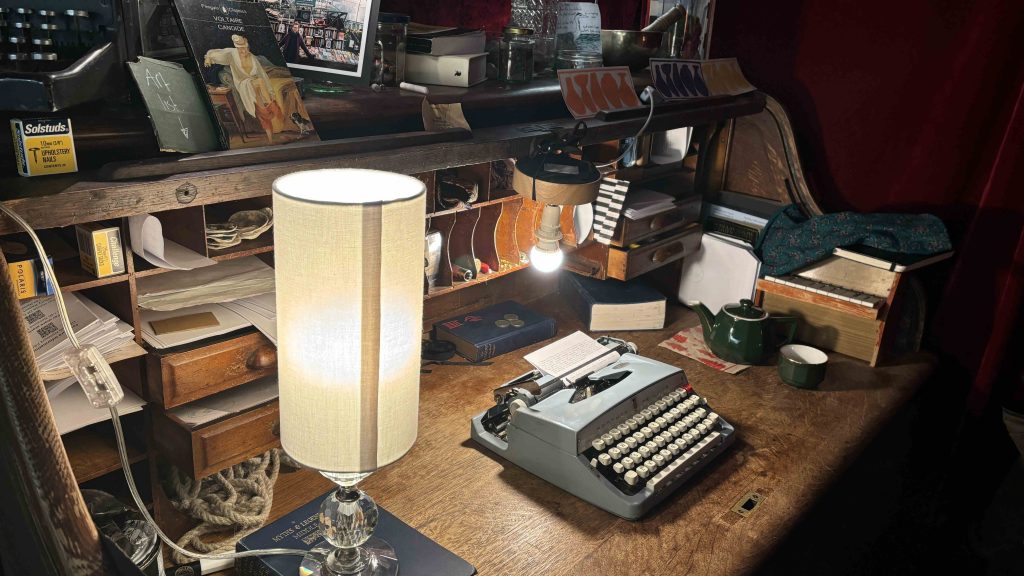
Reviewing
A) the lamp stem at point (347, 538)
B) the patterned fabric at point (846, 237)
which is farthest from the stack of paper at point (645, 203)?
the lamp stem at point (347, 538)

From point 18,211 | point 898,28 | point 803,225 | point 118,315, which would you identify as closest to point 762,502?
point 803,225

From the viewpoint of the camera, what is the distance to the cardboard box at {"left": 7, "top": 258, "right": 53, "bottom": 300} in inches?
45.4

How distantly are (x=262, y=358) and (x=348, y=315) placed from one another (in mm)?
592

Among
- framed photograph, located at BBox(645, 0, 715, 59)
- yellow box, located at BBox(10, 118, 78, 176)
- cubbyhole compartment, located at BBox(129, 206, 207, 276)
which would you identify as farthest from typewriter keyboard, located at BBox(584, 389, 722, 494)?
framed photograph, located at BBox(645, 0, 715, 59)

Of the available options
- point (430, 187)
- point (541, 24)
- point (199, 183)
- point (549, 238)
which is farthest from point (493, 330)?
point (199, 183)

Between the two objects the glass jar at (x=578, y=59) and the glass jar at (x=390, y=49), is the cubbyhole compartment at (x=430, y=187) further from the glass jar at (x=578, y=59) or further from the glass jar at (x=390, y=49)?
the glass jar at (x=578, y=59)

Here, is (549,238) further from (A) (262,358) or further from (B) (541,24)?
(B) (541,24)

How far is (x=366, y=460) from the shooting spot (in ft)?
3.58

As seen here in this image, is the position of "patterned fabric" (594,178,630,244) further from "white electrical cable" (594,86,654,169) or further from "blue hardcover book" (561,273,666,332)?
"blue hardcover book" (561,273,666,332)

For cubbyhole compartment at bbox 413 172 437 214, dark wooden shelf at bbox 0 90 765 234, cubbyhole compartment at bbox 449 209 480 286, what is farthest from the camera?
cubbyhole compartment at bbox 449 209 480 286

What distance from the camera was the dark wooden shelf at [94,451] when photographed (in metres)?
1.39

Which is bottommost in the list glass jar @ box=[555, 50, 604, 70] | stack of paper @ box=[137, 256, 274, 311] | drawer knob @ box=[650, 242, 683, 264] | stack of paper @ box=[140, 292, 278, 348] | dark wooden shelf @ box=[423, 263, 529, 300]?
drawer knob @ box=[650, 242, 683, 264]

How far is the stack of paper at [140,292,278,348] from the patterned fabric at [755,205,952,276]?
1567 millimetres

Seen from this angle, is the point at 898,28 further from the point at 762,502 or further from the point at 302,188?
the point at 302,188
